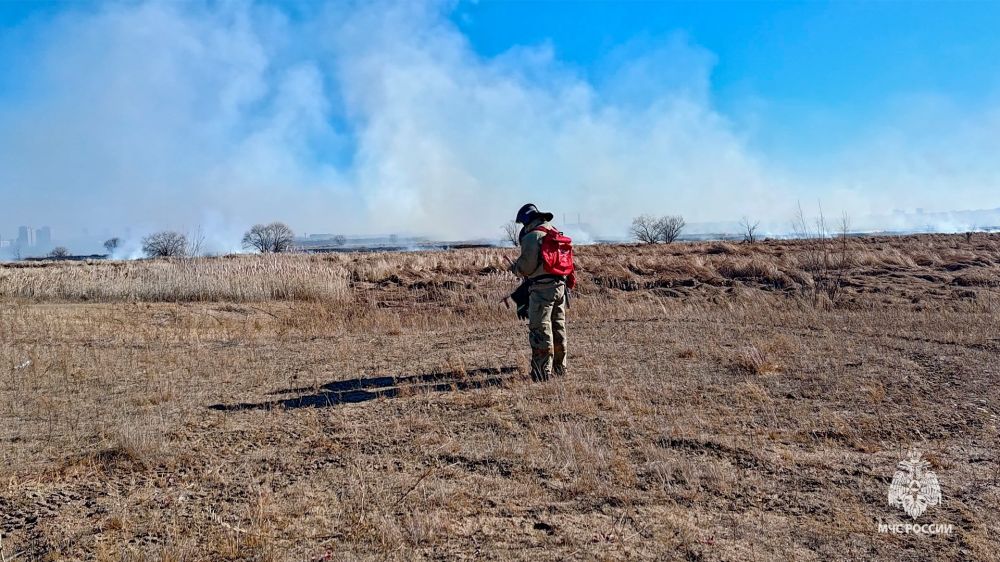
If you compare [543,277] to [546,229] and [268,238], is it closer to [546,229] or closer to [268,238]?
[546,229]

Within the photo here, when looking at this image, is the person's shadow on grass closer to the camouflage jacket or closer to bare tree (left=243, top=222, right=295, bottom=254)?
the camouflage jacket

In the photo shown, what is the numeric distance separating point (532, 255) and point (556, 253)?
279 mm

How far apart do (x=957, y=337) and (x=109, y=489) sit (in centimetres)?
1019

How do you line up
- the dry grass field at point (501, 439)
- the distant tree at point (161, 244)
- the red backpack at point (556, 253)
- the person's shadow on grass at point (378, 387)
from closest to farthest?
1. the dry grass field at point (501, 439)
2. the person's shadow on grass at point (378, 387)
3. the red backpack at point (556, 253)
4. the distant tree at point (161, 244)

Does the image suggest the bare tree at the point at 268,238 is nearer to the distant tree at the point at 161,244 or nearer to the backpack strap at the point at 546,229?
the distant tree at the point at 161,244

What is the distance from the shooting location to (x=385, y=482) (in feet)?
13.7

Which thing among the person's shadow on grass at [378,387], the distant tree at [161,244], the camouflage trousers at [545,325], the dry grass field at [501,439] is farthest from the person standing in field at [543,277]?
the distant tree at [161,244]

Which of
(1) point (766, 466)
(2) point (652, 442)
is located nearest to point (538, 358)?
(2) point (652, 442)

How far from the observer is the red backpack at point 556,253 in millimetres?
6695

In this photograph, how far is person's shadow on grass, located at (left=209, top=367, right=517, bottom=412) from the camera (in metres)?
6.27

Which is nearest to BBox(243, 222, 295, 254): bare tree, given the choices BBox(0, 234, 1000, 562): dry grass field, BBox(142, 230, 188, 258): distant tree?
BBox(142, 230, 188, 258): distant tree

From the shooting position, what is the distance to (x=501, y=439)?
498cm

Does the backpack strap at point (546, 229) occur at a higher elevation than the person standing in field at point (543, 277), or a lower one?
higher

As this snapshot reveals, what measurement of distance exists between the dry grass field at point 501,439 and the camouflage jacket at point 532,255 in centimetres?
120
